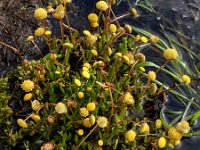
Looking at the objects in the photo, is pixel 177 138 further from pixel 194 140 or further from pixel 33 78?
pixel 33 78

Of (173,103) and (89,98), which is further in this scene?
(173,103)

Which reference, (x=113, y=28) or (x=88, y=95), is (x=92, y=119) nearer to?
(x=88, y=95)

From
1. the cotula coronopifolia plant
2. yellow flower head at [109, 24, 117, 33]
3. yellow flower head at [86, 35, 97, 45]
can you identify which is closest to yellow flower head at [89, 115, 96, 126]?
the cotula coronopifolia plant

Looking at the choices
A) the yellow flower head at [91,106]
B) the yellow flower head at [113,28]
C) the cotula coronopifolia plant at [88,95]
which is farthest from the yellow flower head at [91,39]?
the yellow flower head at [91,106]

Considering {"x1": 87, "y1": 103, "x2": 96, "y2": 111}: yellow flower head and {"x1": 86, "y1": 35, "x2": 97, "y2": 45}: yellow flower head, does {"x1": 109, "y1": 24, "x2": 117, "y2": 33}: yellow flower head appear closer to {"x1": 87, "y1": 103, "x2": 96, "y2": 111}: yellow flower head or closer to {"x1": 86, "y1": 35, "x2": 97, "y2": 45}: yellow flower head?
{"x1": 86, "y1": 35, "x2": 97, "y2": 45}: yellow flower head

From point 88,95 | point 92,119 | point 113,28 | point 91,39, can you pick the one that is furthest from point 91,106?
point 113,28

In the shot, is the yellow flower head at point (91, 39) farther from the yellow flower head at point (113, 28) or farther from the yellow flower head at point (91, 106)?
the yellow flower head at point (91, 106)

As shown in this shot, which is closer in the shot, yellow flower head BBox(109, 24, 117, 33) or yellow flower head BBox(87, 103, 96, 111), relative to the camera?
yellow flower head BBox(87, 103, 96, 111)

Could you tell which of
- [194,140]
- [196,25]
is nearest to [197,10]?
[196,25]

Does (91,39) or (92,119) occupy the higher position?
(91,39)
